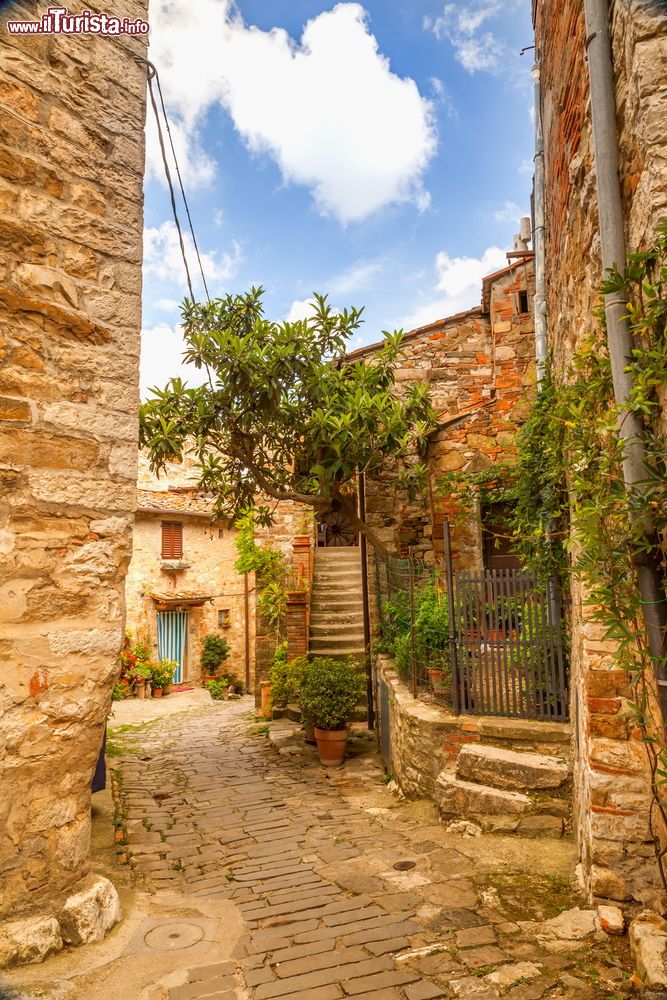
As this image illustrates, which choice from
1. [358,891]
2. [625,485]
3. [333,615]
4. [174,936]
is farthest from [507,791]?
[333,615]

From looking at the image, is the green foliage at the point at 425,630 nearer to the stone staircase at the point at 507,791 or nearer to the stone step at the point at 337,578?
the stone staircase at the point at 507,791

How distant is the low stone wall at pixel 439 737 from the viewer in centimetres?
458

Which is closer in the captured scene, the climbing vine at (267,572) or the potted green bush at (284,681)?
the potted green bush at (284,681)

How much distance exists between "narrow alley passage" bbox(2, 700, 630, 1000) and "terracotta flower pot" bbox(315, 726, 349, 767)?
0.78 m

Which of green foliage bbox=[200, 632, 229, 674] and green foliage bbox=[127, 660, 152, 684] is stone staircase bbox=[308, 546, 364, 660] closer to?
green foliage bbox=[127, 660, 152, 684]

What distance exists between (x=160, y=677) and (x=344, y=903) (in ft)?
42.7

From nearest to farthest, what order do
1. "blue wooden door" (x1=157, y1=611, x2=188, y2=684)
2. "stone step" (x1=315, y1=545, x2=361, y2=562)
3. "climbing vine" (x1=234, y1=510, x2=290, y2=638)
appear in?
"climbing vine" (x1=234, y1=510, x2=290, y2=638), "stone step" (x1=315, y1=545, x2=361, y2=562), "blue wooden door" (x1=157, y1=611, x2=188, y2=684)

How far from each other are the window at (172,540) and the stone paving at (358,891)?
10.9 m

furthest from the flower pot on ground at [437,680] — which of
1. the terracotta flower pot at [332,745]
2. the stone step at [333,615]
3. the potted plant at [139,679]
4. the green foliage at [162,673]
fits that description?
the green foliage at [162,673]

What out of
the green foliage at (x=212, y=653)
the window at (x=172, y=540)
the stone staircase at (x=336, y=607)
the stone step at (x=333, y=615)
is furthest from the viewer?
the green foliage at (x=212, y=653)

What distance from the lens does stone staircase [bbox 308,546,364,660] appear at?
9.72 meters

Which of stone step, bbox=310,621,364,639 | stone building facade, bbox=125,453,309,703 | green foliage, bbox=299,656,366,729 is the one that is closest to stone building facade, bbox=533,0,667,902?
green foliage, bbox=299,656,366,729

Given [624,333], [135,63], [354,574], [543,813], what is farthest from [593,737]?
[354,574]

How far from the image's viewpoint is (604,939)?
2930 mm
